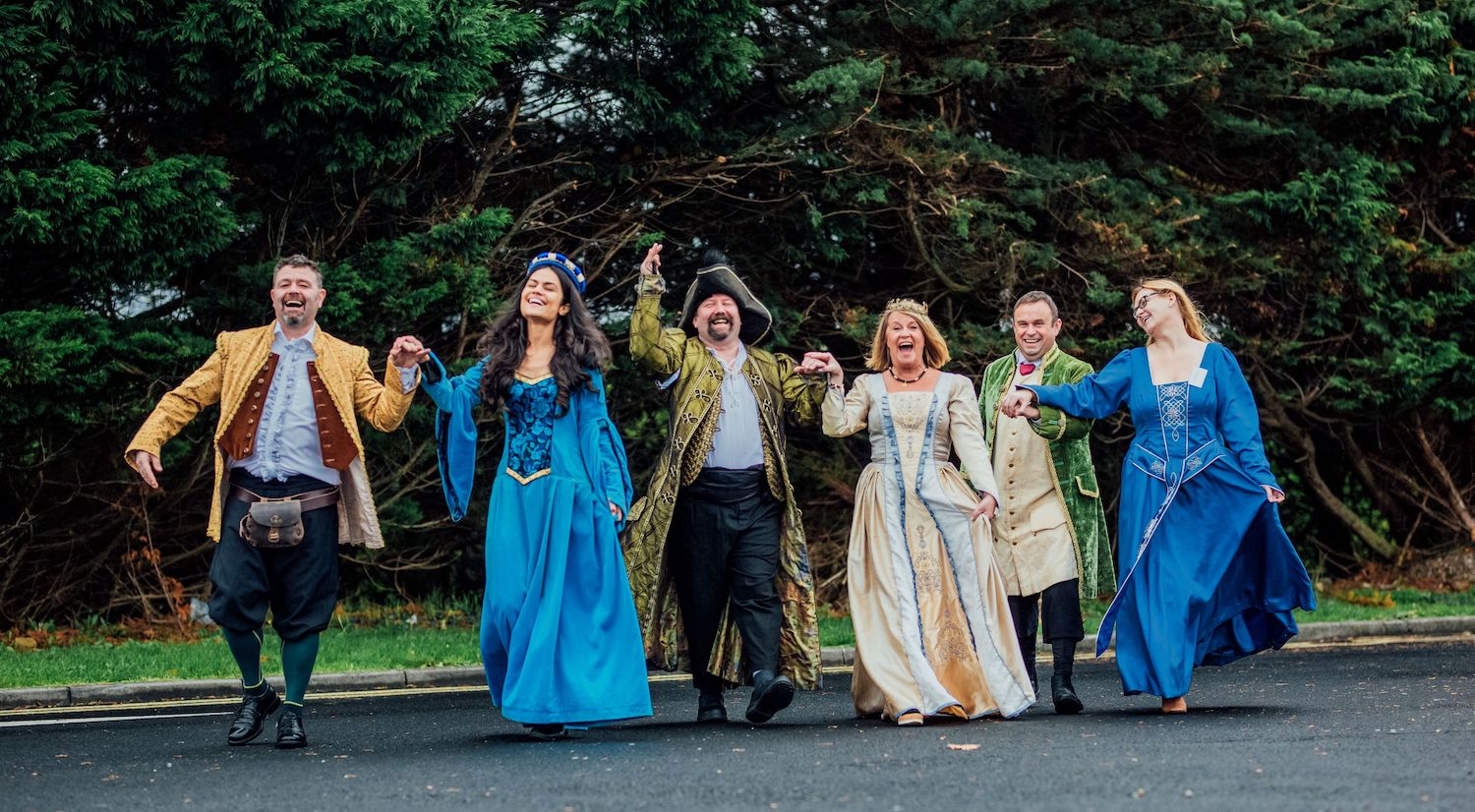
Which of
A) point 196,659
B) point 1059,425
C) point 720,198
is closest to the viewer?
point 1059,425

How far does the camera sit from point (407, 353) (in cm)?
761

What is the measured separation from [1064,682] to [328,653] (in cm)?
572

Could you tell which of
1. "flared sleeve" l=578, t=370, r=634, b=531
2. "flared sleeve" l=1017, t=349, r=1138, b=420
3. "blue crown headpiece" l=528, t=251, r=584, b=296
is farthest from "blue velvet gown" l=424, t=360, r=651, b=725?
"flared sleeve" l=1017, t=349, r=1138, b=420

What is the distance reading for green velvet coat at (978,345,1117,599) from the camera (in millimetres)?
9000

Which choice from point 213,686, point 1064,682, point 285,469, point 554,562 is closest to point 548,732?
point 554,562

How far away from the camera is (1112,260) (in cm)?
1538

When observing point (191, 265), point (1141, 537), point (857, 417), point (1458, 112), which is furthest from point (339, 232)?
point (1458, 112)

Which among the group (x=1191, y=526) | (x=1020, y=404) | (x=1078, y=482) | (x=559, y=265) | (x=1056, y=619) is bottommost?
(x=1056, y=619)

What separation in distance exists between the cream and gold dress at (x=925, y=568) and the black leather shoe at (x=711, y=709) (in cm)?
64

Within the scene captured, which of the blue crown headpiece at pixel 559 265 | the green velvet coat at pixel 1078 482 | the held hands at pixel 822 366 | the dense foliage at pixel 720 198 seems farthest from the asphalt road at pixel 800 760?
the dense foliage at pixel 720 198

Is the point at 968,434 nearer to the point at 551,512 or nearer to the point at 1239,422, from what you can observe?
the point at 1239,422

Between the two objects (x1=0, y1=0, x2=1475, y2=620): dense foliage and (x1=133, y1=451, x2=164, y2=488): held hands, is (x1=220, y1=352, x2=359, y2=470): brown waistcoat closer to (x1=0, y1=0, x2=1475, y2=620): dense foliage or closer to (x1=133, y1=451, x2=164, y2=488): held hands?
(x1=133, y1=451, x2=164, y2=488): held hands

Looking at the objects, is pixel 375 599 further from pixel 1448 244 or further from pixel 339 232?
pixel 1448 244

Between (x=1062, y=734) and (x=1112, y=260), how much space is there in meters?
8.56
